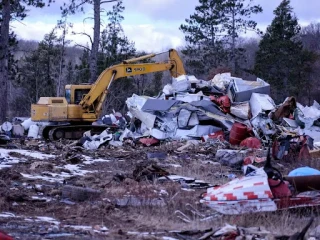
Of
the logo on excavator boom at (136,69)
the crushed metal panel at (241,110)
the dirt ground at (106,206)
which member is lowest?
the dirt ground at (106,206)

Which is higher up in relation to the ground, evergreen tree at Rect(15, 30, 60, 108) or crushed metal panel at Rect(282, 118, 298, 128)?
evergreen tree at Rect(15, 30, 60, 108)

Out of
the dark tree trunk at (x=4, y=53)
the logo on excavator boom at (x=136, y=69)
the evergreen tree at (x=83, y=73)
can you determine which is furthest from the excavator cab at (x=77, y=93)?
the evergreen tree at (x=83, y=73)

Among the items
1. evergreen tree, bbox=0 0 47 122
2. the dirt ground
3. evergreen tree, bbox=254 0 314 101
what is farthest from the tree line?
the dirt ground

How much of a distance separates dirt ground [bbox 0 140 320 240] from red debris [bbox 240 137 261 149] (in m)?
4.15

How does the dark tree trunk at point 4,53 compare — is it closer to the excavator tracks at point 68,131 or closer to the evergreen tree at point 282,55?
the excavator tracks at point 68,131

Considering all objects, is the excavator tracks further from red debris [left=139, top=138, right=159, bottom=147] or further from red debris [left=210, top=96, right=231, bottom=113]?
red debris [left=210, top=96, right=231, bottom=113]

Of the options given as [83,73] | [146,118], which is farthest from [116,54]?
[146,118]

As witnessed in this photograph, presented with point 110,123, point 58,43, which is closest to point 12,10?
point 110,123

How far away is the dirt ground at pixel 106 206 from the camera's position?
6.15 metres

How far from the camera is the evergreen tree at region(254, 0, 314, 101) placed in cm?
4166

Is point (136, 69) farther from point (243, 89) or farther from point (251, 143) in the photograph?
point (251, 143)

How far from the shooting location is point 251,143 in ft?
54.2

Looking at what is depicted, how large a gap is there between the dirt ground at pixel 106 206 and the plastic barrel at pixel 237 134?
4.91 m

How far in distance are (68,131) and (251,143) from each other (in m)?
7.22
